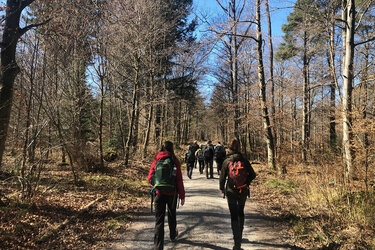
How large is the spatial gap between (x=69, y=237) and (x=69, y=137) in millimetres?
5932

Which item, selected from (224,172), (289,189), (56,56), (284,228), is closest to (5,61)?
(56,56)

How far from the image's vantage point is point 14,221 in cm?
471

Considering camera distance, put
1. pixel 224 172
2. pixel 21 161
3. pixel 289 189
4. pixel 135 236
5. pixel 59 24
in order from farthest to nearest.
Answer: pixel 289 189 → pixel 59 24 → pixel 21 161 → pixel 135 236 → pixel 224 172

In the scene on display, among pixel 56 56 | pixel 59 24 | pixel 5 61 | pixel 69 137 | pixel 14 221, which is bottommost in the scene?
pixel 14 221

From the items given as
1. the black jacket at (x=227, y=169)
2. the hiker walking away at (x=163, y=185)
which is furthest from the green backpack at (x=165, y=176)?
the black jacket at (x=227, y=169)

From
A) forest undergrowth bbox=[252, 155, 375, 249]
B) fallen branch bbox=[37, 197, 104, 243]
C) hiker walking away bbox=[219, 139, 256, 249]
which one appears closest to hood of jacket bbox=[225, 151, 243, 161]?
hiker walking away bbox=[219, 139, 256, 249]

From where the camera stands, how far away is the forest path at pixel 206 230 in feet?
14.2

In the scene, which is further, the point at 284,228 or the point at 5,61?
the point at 5,61

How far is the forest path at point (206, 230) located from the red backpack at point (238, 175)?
3.97 ft

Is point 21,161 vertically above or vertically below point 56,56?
below

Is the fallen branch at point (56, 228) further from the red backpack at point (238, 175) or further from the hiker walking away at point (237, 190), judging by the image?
the red backpack at point (238, 175)

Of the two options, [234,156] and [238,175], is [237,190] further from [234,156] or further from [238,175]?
[234,156]

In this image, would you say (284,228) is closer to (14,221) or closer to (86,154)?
(14,221)

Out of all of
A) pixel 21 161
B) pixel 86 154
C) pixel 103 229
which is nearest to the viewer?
pixel 103 229
